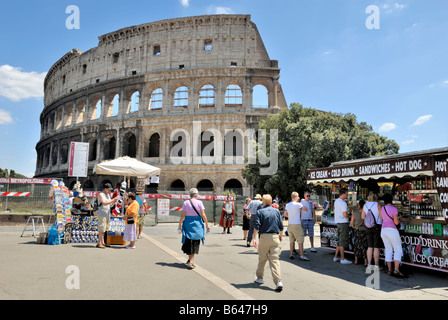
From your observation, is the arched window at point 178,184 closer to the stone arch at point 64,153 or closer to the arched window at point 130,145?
the arched window at point 130,145

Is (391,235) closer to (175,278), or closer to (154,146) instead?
(175,278)

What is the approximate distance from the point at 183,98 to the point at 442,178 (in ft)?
98.7

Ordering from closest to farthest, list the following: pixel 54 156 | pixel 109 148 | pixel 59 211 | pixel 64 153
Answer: pixel 59 211, pixel 109 148, pixel 64 153, pixel 54 156

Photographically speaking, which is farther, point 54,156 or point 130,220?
point 54,156

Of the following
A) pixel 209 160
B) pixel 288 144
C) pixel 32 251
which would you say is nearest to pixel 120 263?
pixel 32 251

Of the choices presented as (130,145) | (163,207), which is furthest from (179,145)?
(163,207)

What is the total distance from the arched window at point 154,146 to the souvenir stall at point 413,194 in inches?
1105

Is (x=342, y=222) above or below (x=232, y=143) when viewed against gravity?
below

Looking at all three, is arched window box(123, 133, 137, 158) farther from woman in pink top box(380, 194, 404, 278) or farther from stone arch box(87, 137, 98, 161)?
woman in pink top box(380, 194, 404, 278)

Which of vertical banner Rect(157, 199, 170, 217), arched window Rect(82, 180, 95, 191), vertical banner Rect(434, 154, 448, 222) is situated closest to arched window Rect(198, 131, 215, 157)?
vertical banner Rect(157, 199, 170, 217)

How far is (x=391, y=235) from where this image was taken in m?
6.62

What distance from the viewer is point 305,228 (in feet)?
32.5
